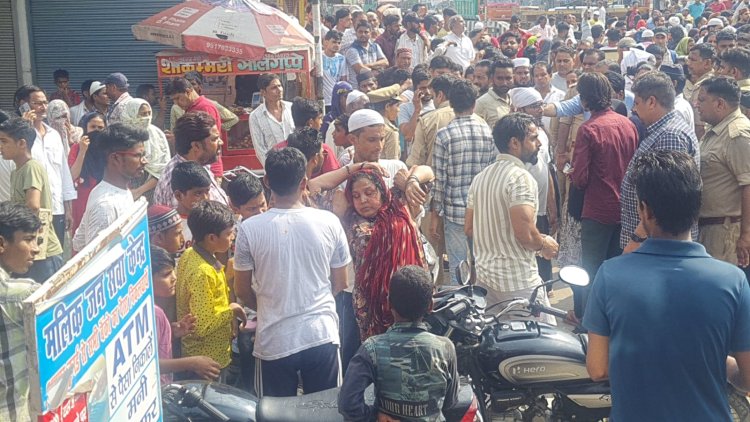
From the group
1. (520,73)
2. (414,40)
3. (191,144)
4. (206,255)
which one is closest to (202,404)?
(206,255)

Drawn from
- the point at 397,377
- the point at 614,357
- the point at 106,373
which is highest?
the point at 106,373

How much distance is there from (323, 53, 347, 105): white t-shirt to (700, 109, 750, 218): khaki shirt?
6228 mm

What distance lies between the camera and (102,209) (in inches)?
173

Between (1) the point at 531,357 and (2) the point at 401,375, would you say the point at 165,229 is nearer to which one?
(2) the point at 401,375

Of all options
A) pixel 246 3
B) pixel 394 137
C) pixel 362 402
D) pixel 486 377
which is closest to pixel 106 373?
pixel 362 402

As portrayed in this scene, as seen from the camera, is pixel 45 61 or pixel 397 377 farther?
pixel 45 61

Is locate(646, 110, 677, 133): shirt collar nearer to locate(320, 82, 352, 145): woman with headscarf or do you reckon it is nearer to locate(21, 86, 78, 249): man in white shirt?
locate(320, 82, 352, 145): woman with headscarf

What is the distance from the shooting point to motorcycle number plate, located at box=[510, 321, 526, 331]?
408 centimetres

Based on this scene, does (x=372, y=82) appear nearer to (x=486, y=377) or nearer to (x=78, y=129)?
(x=78, y=129)

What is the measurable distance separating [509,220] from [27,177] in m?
3.28

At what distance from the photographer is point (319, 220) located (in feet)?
13.2

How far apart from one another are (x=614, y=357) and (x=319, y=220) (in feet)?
5.36

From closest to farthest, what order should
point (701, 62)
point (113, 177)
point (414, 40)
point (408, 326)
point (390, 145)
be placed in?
point (408, 326) → point (113, 177) → point (390, 145) → point (701, 62) → point (414, 40)

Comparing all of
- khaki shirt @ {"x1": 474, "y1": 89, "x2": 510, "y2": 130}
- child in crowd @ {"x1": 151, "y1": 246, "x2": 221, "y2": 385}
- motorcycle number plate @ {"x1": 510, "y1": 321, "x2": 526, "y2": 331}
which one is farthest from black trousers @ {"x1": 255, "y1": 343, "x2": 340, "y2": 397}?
khaki shirt @ {"x1": 474, "y1": 89, "x2": 510, "y2": 130}
